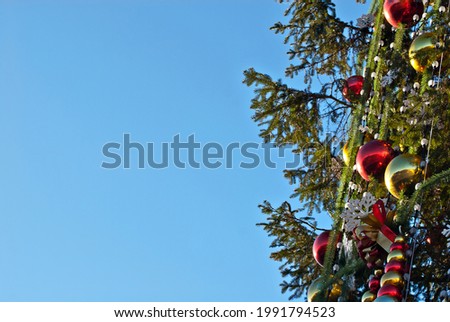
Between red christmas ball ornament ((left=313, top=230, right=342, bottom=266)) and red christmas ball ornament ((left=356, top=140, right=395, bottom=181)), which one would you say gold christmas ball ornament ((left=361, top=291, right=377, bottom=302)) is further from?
red christmas ball ornament ((left=356, top=140, right=395, bottom=181))

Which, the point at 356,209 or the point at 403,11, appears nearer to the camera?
the point at 356,209

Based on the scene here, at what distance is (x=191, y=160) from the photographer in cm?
848

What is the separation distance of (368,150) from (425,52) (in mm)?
779

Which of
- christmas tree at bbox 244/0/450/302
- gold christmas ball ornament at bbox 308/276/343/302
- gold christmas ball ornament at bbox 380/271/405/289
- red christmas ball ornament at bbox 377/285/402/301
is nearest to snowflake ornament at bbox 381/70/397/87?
christmas tree at bbox 244/0/450/302

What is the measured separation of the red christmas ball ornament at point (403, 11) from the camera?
769cm

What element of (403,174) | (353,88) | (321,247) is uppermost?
(353,88)

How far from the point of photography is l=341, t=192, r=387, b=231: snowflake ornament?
691 cm

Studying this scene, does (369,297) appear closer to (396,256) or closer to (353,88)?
(396,256)

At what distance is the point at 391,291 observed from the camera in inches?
246

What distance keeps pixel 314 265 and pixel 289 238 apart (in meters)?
0.31

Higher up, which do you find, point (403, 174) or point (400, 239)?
point (403, 174)

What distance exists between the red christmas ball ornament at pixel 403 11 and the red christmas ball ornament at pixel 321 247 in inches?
67.1

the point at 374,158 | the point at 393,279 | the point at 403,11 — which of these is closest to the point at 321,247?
the point at 374,158
